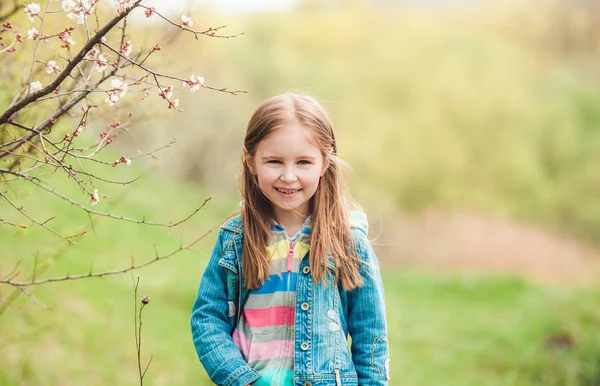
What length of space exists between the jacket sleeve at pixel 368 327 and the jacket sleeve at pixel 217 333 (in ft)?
1.19

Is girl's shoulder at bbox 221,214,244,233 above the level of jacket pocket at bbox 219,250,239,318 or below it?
above

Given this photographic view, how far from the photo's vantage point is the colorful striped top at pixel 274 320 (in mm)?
2119

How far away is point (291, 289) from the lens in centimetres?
217

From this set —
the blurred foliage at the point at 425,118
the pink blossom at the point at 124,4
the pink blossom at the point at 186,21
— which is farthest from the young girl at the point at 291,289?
the blurred foliage at the point at 425,118

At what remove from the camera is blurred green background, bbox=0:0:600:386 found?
8.58m

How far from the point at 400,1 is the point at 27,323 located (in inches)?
770

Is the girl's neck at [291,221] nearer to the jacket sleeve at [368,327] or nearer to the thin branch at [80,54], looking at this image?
the jacket sleeve at [368,327]

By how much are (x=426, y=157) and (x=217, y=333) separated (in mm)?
15784

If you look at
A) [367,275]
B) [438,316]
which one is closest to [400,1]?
[438,316]

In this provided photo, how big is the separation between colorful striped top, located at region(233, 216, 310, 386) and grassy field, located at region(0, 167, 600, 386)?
53 centimetres

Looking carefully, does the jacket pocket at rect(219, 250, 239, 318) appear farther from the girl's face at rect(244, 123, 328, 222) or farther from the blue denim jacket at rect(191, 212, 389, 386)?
the girl's face at rect(244, 123, 328, 222)

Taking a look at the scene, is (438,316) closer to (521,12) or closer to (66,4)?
(66,4)

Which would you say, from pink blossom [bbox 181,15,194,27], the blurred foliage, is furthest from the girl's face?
the blurred foliage

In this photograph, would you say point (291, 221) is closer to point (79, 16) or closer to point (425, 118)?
point (79, 16)
